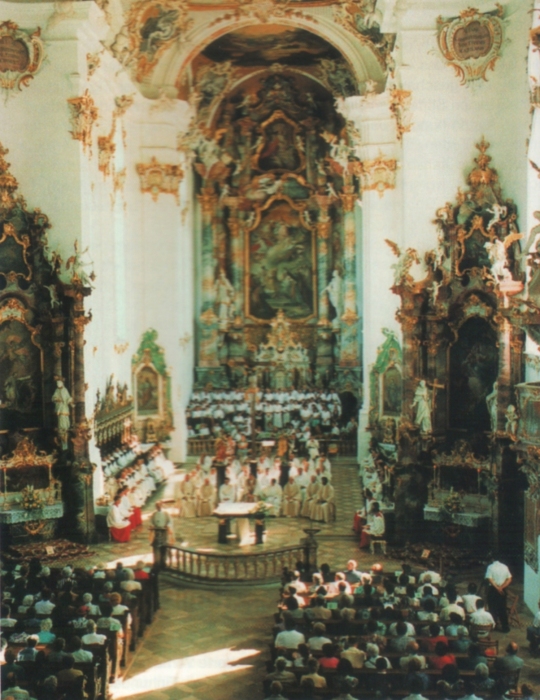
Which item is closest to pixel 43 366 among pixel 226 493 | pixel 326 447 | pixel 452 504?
pixel 226 493

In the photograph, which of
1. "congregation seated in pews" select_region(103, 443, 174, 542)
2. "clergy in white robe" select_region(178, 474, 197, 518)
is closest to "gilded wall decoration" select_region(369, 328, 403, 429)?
"clergy in white robe" select_region(178, 474, 197, 518)

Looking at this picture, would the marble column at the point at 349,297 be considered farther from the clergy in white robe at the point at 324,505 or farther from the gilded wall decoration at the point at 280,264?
the clergy in white robe at the point at 324,505

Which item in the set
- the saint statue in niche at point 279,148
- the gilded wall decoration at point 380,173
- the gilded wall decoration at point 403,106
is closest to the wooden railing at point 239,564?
the gilded wall decoration at point 403,106

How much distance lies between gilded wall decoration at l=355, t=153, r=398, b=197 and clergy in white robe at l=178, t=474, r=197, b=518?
10.9 meters

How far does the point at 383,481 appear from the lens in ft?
66.0

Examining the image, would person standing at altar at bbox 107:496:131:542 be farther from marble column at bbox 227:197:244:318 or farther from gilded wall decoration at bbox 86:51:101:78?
marble column at bbox 227:197:244:318

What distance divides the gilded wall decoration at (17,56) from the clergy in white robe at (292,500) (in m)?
10.8

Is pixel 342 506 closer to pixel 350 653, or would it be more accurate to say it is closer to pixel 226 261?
pixel 350 653

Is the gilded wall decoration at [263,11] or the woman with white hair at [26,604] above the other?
the gilded wall decoration at [263,11]

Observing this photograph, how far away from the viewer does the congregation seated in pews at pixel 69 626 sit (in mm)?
9062

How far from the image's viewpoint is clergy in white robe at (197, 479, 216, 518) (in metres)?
20.0

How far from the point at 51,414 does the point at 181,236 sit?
12285 millimetres

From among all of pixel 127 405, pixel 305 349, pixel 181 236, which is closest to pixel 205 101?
pixel 181 236

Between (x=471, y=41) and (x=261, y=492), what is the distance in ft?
36.4
